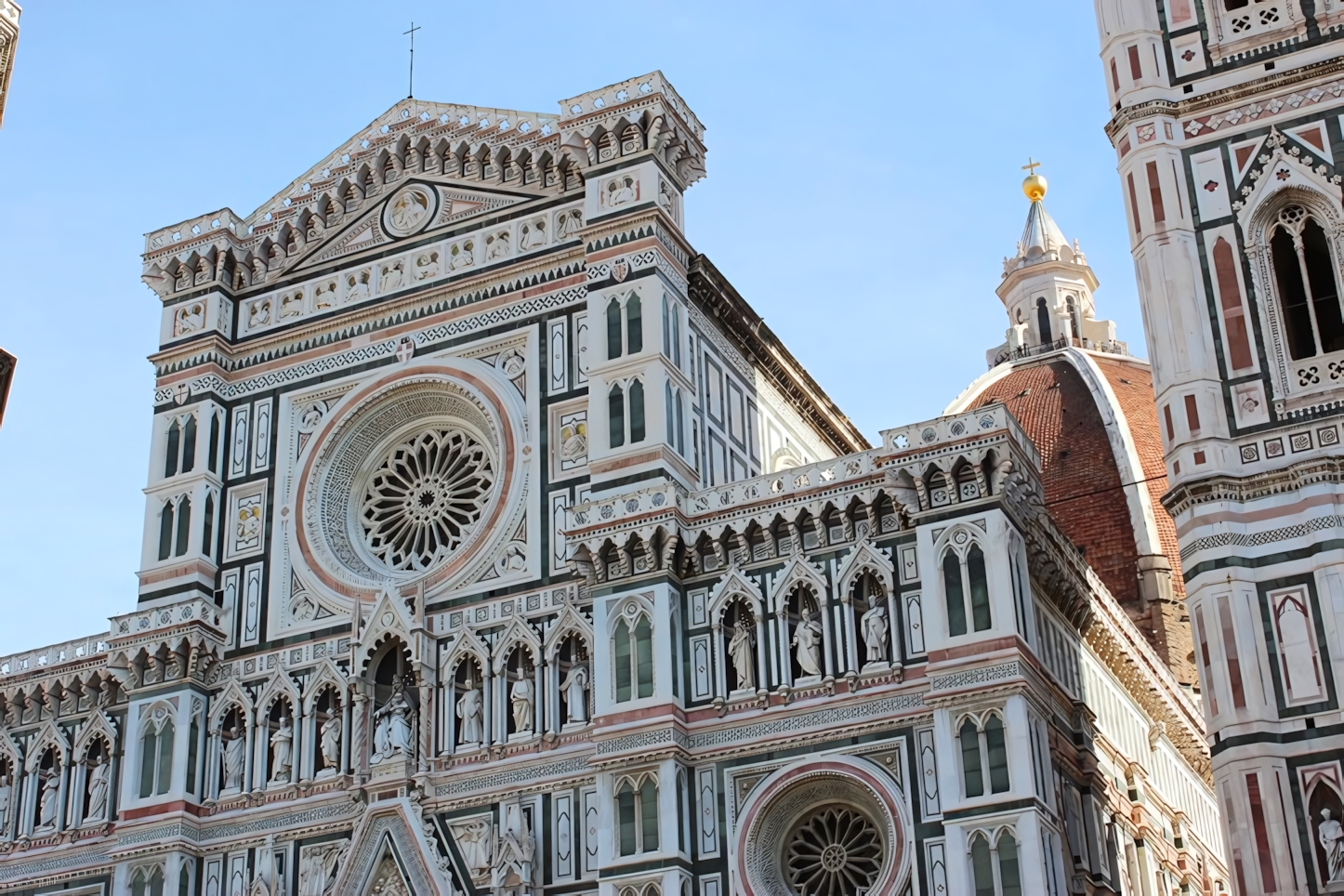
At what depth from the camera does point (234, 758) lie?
2816 centimetres

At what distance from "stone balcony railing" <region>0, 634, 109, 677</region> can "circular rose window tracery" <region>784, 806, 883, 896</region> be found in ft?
37.1

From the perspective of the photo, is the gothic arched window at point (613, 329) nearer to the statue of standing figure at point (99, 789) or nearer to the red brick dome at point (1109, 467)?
the statue of standing figure at point (99, 789)

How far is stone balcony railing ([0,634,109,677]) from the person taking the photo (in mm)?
29766

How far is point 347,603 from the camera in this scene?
93.2 ft

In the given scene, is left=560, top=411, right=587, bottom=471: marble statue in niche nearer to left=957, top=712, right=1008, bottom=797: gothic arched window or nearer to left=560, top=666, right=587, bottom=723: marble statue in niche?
left=560, top=666, right=587, bottom=723: marble statue in niche

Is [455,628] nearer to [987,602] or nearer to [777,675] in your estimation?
[777,675]

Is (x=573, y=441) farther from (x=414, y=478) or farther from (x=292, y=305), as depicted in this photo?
(x=292, y=305)

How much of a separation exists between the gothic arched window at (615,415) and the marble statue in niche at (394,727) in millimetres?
4467

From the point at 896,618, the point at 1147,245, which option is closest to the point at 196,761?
the point at 896,618

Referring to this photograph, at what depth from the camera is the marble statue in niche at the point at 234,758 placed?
1102 inches

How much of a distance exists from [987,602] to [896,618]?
1.23 m

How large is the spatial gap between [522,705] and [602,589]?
1.88 meters

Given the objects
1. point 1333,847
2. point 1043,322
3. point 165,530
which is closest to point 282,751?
point 165,530

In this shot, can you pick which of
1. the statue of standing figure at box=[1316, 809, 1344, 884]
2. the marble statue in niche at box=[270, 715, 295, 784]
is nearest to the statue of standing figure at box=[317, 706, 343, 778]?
the marble statue in niche at box=[270, 715, 295, 784]
